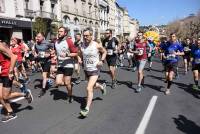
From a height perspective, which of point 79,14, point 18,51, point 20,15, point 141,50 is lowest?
point 18,51

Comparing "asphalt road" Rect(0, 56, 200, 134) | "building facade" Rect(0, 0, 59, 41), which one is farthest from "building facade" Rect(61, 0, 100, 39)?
"asphalt road" Rect(0, 56, 200, 134)

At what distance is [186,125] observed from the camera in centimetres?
687

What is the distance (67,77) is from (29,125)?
2.20m

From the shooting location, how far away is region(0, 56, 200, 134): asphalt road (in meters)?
6.68

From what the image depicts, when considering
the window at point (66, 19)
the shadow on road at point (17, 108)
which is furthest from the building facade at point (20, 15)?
the shadow on road at point (17, 108)

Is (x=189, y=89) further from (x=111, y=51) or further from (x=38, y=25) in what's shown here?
(x=38, y=25)

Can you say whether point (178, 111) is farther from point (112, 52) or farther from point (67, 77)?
point (112, 52)

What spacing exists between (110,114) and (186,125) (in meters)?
1.78

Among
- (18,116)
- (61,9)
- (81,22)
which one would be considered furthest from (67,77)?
(81,22)

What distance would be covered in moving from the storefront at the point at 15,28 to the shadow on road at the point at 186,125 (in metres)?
25.7

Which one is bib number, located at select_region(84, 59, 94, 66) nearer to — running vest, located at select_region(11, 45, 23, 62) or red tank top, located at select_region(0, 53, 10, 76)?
red tank top, located at select_region(0, 53, 10, 76)

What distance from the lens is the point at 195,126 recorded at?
6.75 metres

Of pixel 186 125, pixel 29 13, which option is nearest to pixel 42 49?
pixel 186 125

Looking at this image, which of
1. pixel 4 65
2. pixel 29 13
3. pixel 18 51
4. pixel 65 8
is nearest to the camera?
pixel 4 65
